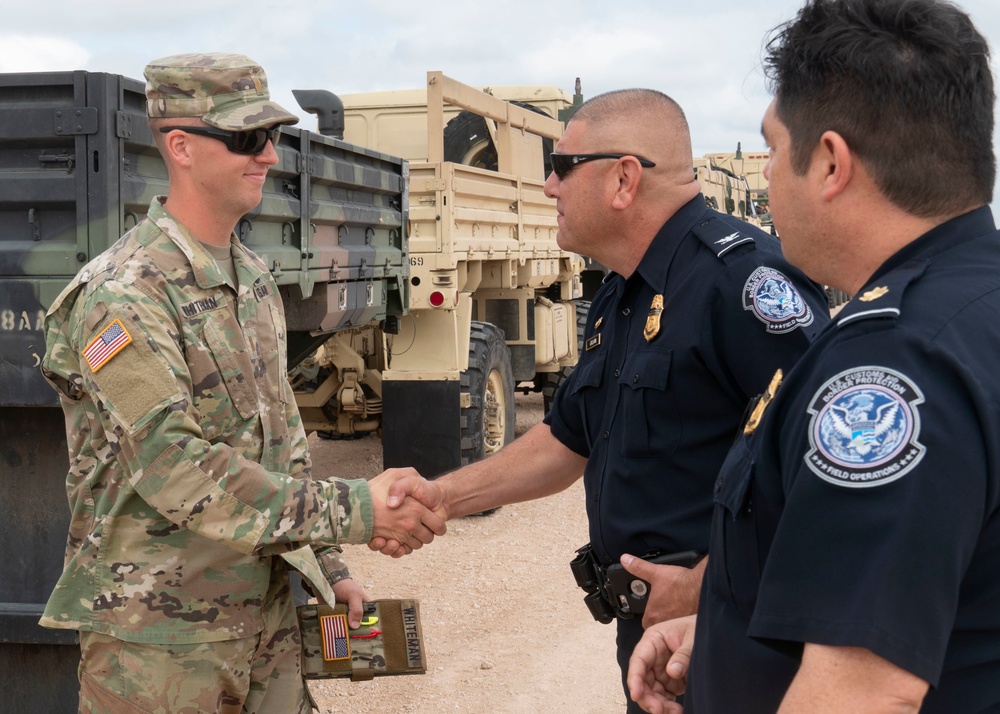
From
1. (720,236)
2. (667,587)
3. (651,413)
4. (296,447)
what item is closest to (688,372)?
(651,413)

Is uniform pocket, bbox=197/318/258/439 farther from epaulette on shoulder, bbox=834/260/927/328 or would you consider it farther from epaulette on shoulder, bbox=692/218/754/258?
epaulette on shoulder, bbox=834/260/927/328

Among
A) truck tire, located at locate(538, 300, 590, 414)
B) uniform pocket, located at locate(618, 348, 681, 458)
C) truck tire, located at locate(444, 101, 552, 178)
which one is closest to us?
uniform pocket, located at locate(618, 348, 681, 458)

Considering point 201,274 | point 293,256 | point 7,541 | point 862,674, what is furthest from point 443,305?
point 862,674

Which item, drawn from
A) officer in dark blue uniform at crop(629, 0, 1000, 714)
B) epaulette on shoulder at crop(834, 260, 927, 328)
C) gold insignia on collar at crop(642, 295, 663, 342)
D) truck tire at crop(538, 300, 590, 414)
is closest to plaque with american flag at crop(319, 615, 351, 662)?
gold insignia on collar at crop(642, 295, 663, 342)

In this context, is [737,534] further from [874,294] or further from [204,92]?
[204,92]

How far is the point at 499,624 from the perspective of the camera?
5020mm

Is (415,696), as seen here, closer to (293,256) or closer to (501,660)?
(501,660)

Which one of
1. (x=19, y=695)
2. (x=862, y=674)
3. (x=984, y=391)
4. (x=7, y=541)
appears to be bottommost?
(x=19, y=695)

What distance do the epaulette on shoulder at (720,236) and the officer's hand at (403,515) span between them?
39.1 inches

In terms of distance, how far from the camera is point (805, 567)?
1.07 meters

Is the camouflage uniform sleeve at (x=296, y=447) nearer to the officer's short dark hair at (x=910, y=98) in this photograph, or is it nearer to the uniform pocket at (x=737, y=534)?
the uniform pocket at (x=737, y=534)

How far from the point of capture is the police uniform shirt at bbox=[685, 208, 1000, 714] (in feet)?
3.28

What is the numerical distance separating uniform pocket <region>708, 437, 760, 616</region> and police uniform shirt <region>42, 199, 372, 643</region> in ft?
3.56

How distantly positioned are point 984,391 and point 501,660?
376 centimetres
